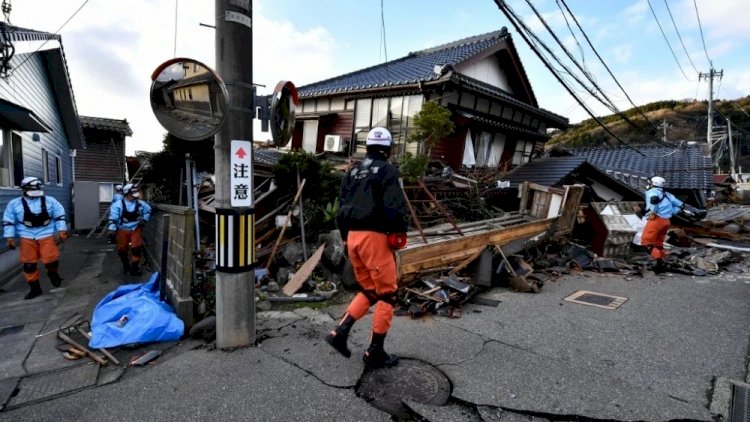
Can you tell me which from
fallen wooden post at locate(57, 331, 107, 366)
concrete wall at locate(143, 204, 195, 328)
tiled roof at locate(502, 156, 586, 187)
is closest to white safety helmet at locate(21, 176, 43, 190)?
concrete wall at locate(143, 204, 195, 328)

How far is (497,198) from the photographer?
441 inches

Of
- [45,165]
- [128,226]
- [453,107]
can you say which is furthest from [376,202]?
[45,165]

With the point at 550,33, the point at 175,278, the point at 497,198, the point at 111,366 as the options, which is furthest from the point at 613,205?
the point at 111,366

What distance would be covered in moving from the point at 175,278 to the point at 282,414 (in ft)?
8.44

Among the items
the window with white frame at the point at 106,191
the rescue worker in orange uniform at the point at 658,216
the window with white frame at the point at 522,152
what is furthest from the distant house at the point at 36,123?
the window with white frame at the point at 522,152

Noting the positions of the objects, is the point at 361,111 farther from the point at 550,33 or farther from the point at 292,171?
the point at 550,33

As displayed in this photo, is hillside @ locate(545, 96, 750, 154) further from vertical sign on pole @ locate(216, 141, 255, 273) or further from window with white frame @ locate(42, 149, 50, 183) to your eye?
vertical sign on pole @ locate(216, 141, 255, 273)

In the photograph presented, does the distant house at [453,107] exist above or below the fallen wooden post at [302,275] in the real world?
above

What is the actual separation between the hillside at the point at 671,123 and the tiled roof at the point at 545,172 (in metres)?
28.1

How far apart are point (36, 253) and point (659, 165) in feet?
74.8

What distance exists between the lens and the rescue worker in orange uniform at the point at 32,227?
5438 mm

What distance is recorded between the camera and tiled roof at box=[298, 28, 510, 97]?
12.5m

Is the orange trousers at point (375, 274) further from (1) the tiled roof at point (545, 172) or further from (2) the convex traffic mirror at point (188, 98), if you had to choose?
(1) the tiled roof at point (545, 172)

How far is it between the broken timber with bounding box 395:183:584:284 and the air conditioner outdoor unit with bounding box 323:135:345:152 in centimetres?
654
